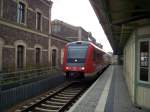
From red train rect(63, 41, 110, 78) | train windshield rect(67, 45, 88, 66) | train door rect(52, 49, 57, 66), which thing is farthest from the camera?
train door rect(52, 49, 57, 66)

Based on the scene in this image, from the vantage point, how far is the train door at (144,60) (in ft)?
27.1

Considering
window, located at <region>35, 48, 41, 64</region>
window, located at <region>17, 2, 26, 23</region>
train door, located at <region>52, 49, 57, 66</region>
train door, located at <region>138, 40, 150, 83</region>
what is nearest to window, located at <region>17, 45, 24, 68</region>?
window, located at <region>17, 2, 26, 23</region>

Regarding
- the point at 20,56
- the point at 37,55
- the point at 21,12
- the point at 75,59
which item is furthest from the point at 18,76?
the point at 37,55

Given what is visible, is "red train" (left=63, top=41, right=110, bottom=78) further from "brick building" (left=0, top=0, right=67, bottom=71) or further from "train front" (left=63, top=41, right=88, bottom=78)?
"brick building" (left=0, top=0, right=67, bottom=71)

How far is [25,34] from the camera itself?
20.0 metres

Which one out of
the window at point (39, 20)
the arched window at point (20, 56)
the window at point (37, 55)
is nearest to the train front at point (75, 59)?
the arched window at point (20, 56)

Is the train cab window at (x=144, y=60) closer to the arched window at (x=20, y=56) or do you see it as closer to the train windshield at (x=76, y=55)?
the train windshield at (x=76, y=55)

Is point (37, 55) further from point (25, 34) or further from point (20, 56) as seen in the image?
point (20, 56)

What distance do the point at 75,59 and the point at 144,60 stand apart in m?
9.08

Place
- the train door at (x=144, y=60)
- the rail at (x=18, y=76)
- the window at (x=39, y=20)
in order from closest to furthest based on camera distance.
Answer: the train door at (x=144, y=60) → the rail at (x=18, y=76) → the window at (x=39, y=20)

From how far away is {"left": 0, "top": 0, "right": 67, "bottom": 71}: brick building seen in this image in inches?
665

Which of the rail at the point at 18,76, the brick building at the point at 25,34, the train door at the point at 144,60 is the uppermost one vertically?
the brick building at the point at 25,34

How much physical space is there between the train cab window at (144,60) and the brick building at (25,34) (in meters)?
10.2

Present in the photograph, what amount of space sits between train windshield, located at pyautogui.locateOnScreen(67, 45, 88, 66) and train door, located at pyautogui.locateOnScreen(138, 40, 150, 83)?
8499 millimetres
